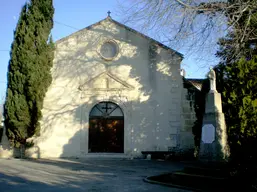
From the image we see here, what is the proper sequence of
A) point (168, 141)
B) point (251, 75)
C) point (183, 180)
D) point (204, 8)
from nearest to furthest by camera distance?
point (251, 75)
point (183, 180)
point (204, 8)
point (168, 141)

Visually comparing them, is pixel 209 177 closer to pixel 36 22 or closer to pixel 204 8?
pixel 204 8

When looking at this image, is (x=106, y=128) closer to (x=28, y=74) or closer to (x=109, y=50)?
(x=109, y=50)

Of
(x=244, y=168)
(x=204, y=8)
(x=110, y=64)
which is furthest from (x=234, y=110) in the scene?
(x=110, y=64)

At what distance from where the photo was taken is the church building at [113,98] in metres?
16.2

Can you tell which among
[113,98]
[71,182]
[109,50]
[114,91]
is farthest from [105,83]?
[71,182]

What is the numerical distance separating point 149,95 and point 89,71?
3.74 meters

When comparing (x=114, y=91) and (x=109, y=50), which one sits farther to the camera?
(x=109, y=50)

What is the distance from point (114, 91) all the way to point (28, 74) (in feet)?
15.6

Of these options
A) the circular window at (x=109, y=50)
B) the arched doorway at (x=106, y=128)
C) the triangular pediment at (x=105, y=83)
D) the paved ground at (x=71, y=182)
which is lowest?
the paved ground at (x=71, y=182)

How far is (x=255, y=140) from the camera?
6.82 meters

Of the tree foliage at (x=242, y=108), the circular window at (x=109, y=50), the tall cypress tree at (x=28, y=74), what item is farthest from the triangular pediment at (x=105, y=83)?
the tree foliage at (x=242, y=108)

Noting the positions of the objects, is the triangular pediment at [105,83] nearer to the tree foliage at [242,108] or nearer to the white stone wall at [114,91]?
the white stone wall at [114,91]

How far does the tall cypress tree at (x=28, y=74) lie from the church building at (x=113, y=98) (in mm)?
790

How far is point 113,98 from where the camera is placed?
16.8 m
